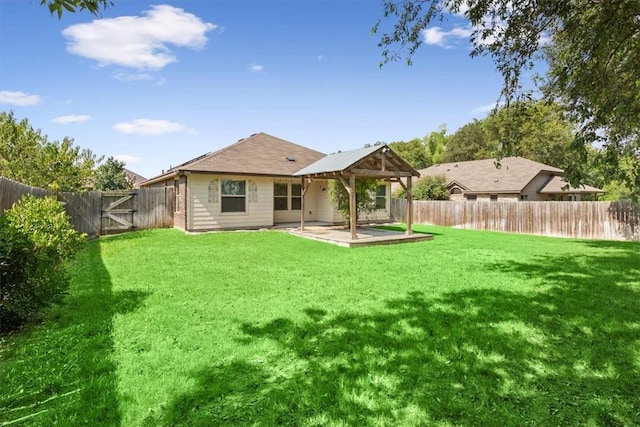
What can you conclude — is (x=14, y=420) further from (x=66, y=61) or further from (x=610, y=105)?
(x=66, y=61)

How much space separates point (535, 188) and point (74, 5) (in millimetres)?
28986

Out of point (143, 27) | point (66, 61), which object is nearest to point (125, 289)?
point (143, 27)

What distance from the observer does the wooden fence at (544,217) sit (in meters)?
14.5

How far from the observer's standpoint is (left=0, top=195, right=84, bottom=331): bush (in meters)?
4.19

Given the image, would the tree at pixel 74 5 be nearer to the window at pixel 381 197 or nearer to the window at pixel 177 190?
the window at pixel 177 190

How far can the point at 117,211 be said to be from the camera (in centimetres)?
1462

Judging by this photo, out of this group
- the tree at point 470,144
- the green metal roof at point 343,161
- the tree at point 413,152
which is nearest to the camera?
the green metal roof at point 343,161

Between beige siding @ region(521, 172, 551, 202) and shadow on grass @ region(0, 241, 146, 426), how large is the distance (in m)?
26.7

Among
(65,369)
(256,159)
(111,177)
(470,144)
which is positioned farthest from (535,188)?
(111,177)

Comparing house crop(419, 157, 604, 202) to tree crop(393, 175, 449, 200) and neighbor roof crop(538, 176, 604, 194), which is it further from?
tree crop(393, 175, 449, 200)

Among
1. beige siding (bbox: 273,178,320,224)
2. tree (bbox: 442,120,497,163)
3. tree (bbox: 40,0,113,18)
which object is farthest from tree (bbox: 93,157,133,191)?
tree (bbox: 442,120,497,163)

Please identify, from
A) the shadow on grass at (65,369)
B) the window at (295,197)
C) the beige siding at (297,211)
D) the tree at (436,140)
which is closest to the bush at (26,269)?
the shadow on grass at (65,369)

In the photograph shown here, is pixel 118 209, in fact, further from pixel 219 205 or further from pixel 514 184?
pixel 514 184

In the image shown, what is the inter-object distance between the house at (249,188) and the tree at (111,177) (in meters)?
18.6
